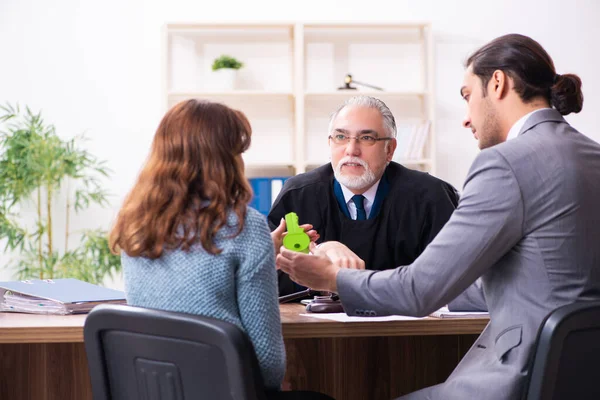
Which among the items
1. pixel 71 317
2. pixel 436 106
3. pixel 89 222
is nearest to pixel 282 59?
pixel 436 106

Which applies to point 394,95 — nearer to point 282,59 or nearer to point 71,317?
point 282,59

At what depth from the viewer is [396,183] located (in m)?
2.79

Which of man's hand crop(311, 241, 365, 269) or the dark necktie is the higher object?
the dark necktie

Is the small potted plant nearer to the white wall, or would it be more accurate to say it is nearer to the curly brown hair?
the white wall

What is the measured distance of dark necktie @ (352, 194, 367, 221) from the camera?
2740mm

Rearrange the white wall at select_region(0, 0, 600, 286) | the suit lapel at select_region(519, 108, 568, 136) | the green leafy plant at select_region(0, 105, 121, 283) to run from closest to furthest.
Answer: the suit lapel at select_region(519, 108, 568, 136) → the green leafy plant at select_region(0, 105, 121, 283) → the white wall at select_region(0, 0, 600, 286)

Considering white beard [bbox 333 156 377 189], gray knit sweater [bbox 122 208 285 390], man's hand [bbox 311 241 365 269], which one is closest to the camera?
gray knit sweater [bbox 122 208 285 390]

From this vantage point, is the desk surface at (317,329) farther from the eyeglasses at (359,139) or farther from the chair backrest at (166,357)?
the eyeglasses at (359,139)

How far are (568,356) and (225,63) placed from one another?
3699mm

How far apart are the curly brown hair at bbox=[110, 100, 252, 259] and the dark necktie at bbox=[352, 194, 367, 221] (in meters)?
1.28

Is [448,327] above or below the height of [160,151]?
below

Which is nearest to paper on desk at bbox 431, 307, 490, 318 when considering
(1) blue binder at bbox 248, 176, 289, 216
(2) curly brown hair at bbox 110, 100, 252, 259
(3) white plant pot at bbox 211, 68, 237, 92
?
(2) curly brown hair at bbox 110, 100, 252, 259

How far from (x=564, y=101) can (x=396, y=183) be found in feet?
3.97

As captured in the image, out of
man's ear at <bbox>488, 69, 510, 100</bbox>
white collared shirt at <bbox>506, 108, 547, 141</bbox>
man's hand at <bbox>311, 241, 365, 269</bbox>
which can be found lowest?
man's hand at <bbox>311, 241, 365, 269</bbox>
